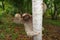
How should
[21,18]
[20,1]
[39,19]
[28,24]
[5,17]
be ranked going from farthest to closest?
[5,17] < [20,1] < [28,24] < [21,18] < [39,19]

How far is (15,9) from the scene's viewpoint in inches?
349

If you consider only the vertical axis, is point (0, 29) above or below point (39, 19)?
below

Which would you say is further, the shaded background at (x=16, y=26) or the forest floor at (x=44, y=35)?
the shaded background at (x=16, y=26)

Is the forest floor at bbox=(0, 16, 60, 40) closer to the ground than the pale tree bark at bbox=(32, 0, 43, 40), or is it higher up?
closer to the ground

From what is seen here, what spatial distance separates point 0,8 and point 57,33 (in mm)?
3554

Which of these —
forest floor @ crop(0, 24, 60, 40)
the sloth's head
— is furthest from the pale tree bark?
forest floor @ crop(0, 24, 60, 40)

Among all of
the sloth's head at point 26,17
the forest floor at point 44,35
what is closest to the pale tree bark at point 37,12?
the sloth's head at point 26,17

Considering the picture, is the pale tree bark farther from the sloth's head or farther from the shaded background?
the shaded background

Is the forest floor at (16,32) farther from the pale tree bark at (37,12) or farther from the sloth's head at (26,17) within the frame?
the pale tree bark at (37,12)

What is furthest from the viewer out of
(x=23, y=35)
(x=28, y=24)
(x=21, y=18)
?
(x=23, y=35)

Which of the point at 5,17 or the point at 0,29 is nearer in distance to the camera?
the point at 0,29

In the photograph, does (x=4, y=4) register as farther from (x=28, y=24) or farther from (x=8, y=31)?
(x=28, y=24)

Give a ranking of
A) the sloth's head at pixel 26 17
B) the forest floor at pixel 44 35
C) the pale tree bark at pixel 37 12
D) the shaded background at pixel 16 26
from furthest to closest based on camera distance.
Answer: the shaded background at pixel 16 26, the forest floor at pixel 44 35, the sloth's head at pixel 26 17, the pale tree bark at pixel 37 12

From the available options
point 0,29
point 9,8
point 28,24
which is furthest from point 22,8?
point 28,24
